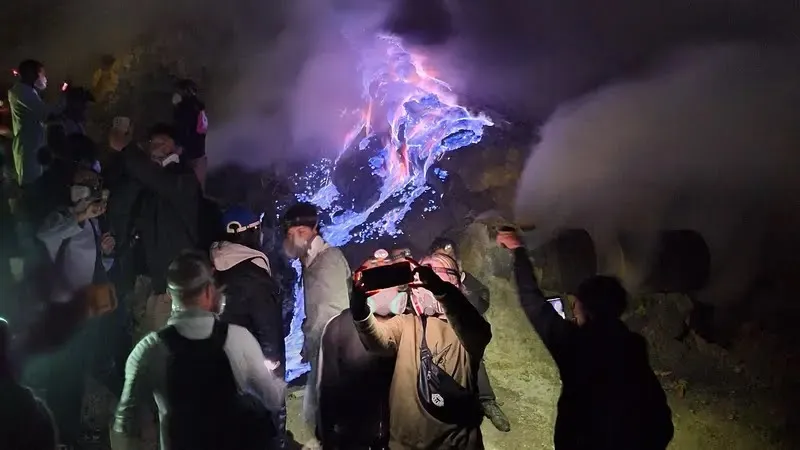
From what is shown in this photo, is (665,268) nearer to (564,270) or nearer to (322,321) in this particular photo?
(564,270)

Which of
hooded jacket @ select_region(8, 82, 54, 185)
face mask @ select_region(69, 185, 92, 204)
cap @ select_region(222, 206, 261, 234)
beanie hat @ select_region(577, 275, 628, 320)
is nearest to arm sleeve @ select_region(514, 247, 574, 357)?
beanie hat @ select_region(577, 275, 628, 320)

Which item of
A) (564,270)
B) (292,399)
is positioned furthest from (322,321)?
(564,270)

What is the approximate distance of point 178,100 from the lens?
3193 millimetres

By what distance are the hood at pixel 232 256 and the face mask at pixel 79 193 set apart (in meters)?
0.66

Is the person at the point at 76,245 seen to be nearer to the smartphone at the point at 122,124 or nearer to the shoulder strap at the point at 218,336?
the smartphone at the point at 122,124

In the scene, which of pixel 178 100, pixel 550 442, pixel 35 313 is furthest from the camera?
pixel 178 100

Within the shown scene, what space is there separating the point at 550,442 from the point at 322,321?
3.49ft

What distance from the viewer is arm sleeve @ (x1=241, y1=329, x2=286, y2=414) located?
8.89 feet

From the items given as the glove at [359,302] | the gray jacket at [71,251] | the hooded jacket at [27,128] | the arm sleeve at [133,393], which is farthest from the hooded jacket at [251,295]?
the hooded jacket at [27,128]

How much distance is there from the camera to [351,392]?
2645 mm

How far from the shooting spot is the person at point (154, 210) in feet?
9.73

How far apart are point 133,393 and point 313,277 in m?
0.87

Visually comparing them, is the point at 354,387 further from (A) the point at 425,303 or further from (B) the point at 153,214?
(B) the point at 153,214

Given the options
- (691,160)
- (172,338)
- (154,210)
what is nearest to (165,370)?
(172,338)
